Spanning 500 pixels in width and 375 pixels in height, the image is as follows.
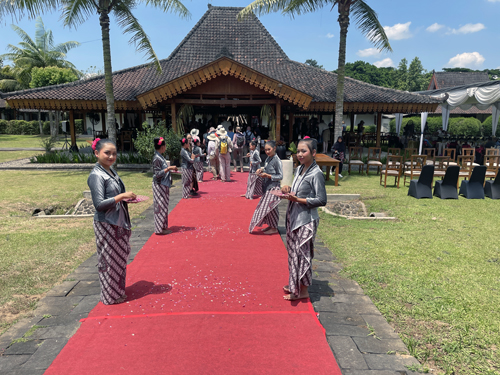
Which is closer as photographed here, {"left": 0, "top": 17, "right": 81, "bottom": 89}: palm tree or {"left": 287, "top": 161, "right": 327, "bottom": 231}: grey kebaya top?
{"left": 287, "top": 161, "right": 327, "bottom": 231}: grey kebaya top

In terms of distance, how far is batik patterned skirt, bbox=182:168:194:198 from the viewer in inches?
357

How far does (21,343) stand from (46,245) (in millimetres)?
2863

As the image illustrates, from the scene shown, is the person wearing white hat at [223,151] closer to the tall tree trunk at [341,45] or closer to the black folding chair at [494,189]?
the tall tree trunk at [341,45]

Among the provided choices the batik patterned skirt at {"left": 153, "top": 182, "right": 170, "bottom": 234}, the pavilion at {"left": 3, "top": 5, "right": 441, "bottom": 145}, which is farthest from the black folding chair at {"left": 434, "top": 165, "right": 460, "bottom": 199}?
the batik patterned skirt at {"left": 153, "top": 182, "right": 170, "bottom": 234}

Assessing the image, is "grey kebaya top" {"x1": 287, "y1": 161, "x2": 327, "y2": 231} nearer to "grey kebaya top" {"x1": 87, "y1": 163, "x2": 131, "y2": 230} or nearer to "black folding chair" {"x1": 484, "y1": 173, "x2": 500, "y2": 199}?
"grey kebaya top" {"x1": 87, "y1": 163, "x2": 131, "y2": 230}

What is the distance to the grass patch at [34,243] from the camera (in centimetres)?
409

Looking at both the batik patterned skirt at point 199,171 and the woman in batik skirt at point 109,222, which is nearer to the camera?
the woman in batik skirt at point 109,222

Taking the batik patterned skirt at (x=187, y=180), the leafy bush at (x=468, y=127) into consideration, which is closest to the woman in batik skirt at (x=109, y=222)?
the batik patterned skirt at (x=187, y=180)

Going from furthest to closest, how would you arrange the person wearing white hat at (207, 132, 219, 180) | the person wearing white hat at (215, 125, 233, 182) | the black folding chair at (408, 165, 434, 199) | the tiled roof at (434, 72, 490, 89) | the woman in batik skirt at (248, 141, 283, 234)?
the tiled roof at (434, 72, 490, 89) → the person wearing white hat at (207, 132, 219, 180) → the person wearing white hat at (215, 125, 233, 182) → the black folding chair at (408, 165, 434, 199) → the woman in batik skirt at (248, 141, 283, 234)

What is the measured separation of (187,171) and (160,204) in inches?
118

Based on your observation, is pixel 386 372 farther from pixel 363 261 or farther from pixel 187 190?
pixel 187 190

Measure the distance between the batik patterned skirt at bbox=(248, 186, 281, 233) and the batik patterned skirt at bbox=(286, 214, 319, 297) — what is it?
7.22 ft

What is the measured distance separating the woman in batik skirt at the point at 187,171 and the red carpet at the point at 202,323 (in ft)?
11.4

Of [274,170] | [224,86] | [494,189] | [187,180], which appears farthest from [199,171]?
[494,189]
